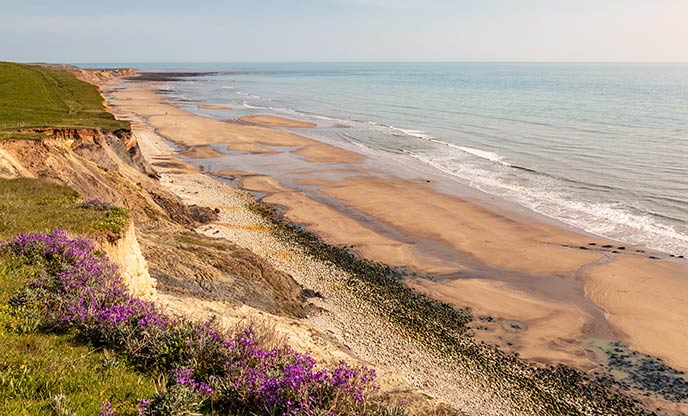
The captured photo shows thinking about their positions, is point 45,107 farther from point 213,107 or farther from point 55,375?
point 213,107

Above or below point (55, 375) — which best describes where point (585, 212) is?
below

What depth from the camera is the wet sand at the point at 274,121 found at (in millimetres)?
70562

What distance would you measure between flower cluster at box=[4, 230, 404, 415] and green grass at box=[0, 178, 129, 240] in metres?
2.20

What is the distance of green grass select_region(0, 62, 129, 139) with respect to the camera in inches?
1071

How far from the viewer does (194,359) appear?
678 centimetres

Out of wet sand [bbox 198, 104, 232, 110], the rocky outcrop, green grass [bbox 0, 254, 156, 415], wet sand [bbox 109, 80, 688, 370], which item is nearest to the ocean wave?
wet sand [bbox 109, 80, 688, 370]

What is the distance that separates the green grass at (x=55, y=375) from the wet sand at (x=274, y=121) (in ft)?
211

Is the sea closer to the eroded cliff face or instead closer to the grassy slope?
the eroded cliff face

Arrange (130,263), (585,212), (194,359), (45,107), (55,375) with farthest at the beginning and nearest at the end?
(45,107) → (585,212) → (130,263) → (194,359) → (55,375)

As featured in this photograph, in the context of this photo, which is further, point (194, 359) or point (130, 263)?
point (130, 263)

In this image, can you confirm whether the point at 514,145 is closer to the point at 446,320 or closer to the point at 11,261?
the point at 446,320

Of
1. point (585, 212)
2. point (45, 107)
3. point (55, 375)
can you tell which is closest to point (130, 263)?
point (55, 375)

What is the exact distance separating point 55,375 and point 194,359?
1740 mm

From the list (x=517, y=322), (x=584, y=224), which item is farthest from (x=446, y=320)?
(x=584, y=224)
